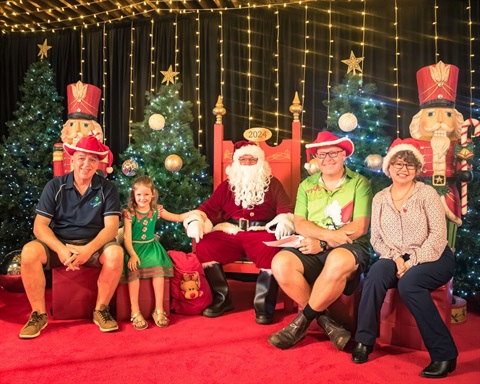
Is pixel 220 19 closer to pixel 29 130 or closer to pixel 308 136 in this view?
pixel 308 136

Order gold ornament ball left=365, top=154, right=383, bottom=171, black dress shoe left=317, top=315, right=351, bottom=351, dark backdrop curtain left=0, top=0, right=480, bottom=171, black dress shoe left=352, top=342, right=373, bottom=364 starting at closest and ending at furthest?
black dress shoe left=352, top=342, right=373, bottom=364 → black dress shoe left=317, top=315, right=351, bottom=351 → gold ornament ball left=365, top=154, right=383, bottom=171 → dark backdrop curtain left=0, top=0, right=480, bottom=171

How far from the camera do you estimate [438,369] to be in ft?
7.94

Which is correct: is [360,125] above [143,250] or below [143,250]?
above

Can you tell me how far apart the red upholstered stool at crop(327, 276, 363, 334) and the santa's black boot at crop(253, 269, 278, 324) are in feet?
1.65

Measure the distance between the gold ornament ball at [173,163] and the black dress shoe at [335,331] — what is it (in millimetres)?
2433

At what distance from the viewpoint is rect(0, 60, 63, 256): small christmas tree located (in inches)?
208

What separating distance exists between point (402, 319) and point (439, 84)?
6.53 ft

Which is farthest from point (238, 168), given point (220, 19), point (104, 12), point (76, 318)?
point (104, 12)

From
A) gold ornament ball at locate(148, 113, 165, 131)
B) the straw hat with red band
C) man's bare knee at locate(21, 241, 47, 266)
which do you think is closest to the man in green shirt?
the straw hat with red band

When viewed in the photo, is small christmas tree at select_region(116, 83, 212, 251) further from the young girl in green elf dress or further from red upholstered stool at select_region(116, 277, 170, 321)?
red upholstered stool at select_region(116, 277, 170, 321)

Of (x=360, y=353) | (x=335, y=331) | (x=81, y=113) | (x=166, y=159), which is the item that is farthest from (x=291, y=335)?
(x=81, y=113)

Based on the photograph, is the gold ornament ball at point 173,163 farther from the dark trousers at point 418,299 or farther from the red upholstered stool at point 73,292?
the dark trousers at point 418,299

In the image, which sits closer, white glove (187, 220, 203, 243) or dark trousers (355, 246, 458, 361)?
dark trousers (355, 246, 458, 361)

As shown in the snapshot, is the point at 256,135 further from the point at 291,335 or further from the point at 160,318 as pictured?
the point at 291,335
